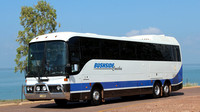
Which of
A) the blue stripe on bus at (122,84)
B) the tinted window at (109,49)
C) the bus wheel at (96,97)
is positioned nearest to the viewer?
the blue stripe on bus at (122,84)

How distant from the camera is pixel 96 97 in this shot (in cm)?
1962

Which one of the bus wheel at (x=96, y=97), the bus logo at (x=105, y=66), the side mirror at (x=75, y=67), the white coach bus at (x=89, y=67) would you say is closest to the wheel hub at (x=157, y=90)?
the white coach bus at (x=89, y=67)

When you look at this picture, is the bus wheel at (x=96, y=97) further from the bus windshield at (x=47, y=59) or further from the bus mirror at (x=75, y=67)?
the bus windshield at (x=47, y=59)

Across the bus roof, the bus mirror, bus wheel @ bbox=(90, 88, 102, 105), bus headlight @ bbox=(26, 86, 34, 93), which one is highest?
the bus roof

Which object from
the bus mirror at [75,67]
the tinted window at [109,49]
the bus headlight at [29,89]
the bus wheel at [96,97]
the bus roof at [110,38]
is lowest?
the bus wheel at [96,97]

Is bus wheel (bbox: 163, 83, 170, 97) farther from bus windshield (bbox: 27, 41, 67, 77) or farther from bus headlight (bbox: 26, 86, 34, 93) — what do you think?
bus headlight (bbox: 26, 86, 34, 93)

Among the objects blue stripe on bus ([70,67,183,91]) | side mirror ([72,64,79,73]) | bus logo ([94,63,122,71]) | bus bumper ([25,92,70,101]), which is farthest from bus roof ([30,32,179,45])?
bus bumper ([25,92,70,101])

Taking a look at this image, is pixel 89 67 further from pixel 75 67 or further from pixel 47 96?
pixel 47 96

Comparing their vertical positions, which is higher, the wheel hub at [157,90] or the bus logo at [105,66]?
the bus logo at [105,66]

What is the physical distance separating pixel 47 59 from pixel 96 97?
3223mm

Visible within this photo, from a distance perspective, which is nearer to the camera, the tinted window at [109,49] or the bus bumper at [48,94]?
the bus bumper at [48,94]

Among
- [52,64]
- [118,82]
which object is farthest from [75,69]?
[118,82]

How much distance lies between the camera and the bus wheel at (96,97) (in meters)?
19.4

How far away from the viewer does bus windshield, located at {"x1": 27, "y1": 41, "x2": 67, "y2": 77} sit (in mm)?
17984
